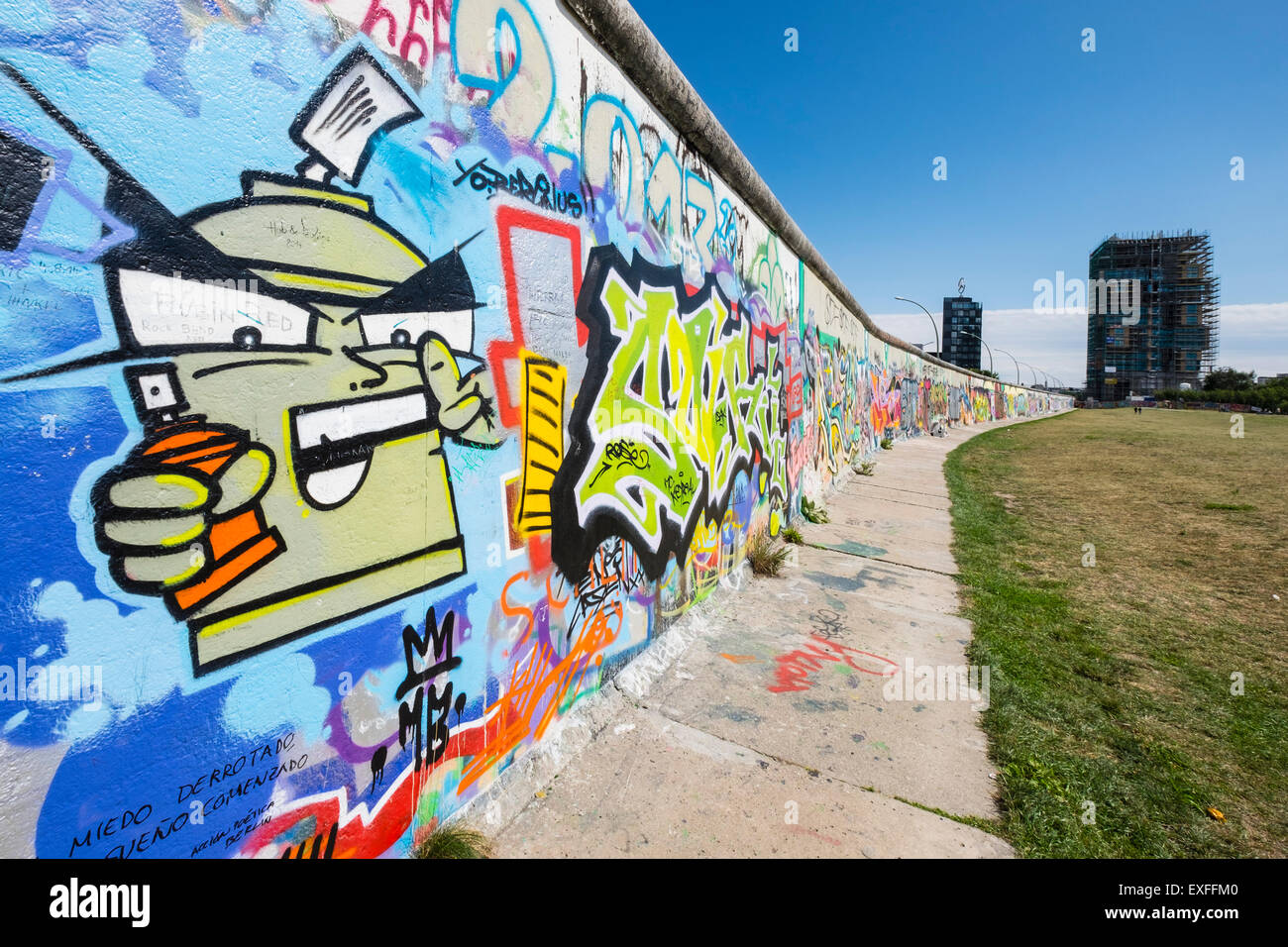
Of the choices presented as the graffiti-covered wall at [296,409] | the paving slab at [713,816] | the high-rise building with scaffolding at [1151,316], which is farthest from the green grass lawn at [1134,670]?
the high-rise building with scaffolding at [1151,316]

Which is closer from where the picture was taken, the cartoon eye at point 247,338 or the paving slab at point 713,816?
the cartoon eye at point 247,338

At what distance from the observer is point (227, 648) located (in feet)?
4.84

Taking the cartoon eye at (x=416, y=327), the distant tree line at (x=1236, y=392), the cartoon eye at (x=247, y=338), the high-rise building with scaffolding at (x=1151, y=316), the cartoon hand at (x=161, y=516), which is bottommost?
the cartoon hand at (x=161, y=516)

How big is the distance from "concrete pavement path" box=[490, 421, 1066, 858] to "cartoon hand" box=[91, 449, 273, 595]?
1578 millimetres

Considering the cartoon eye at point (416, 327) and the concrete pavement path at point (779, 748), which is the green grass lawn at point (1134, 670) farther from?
the cartoon eye at point (416, 327)

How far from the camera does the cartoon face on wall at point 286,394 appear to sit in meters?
1.32

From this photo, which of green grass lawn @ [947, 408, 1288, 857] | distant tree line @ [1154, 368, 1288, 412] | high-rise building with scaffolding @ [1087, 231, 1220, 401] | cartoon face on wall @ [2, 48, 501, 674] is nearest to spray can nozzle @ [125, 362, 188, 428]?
cartoon face on wall @ [2, 48, 501, 674]

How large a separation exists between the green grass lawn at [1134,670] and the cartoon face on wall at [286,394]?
9.24 ft

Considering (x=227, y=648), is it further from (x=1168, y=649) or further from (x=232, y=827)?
(x=1168, y=649)

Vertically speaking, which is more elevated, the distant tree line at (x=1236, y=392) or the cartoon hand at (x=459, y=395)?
the distant tree line at (x=1236, y=392)

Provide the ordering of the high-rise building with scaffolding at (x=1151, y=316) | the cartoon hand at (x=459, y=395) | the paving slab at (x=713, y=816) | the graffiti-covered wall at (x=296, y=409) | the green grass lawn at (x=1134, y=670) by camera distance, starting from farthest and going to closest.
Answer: the high-rise building with scaffolding at (x=1151, y=316), the green grass lawn at (x=1134, y=670), the paving slab at (x=713, y=816), the cartoon hand at (x=459, y=395), the graffiti-covered wall at (x=296, y=409)
